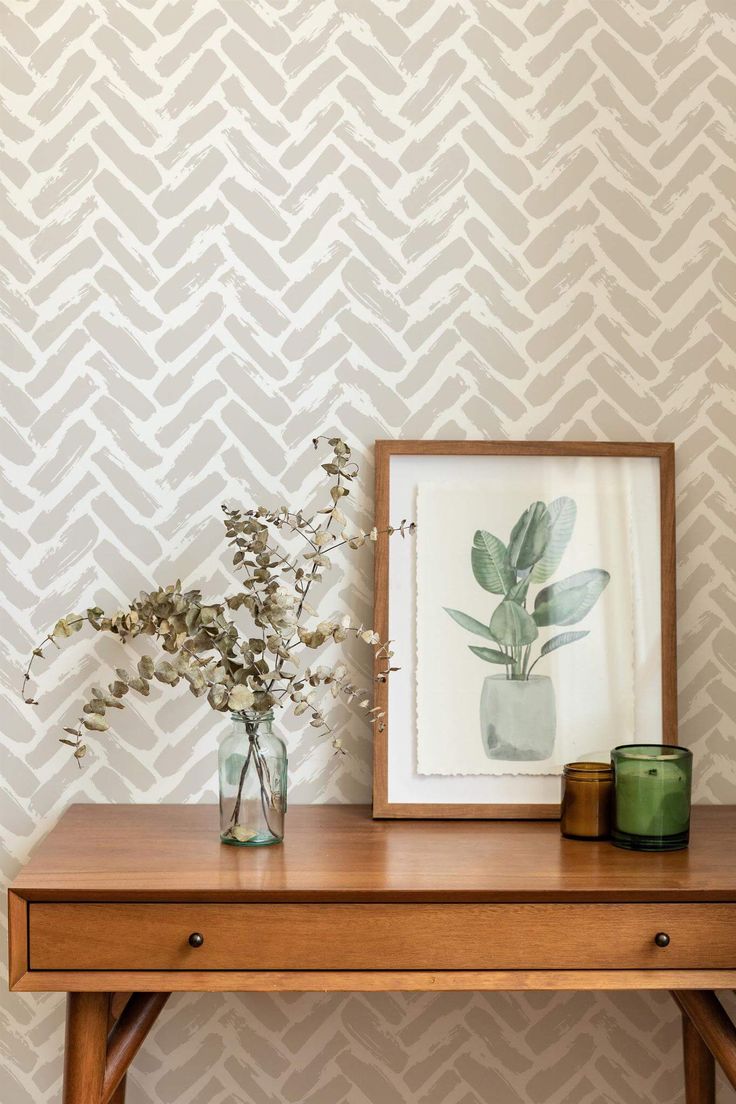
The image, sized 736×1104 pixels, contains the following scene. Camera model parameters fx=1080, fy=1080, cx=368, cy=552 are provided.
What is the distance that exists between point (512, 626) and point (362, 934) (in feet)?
1.83

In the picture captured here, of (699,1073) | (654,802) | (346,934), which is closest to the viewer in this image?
(346,934)

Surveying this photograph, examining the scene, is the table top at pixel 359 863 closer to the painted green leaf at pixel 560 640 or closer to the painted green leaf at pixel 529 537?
the painted green leaf at pixel 560 640

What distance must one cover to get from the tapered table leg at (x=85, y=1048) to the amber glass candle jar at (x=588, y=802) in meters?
0.66

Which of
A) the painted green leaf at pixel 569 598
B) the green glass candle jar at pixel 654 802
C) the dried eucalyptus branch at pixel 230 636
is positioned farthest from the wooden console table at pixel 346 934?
the painted green leaf at pixel 569 598

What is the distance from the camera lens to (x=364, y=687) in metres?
1.70

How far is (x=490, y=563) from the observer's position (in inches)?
66.1

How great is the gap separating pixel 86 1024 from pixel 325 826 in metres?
0.42

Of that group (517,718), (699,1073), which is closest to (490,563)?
(517,718)

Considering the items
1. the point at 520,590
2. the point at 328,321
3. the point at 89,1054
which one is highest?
the point at 328,321

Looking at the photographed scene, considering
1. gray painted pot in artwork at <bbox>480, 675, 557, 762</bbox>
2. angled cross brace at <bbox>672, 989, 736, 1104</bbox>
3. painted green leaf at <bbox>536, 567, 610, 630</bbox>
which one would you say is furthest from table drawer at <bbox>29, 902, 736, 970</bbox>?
painted green leaf at <bbox>536, 567, 610, 630</bbox>

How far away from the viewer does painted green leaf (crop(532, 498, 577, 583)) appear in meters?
1.68

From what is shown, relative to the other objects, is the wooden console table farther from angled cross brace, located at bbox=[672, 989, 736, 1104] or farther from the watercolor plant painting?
the watercolor plant painting

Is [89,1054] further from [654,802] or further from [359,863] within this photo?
[654,802]

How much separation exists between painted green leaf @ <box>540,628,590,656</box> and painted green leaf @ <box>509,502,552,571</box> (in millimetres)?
118
